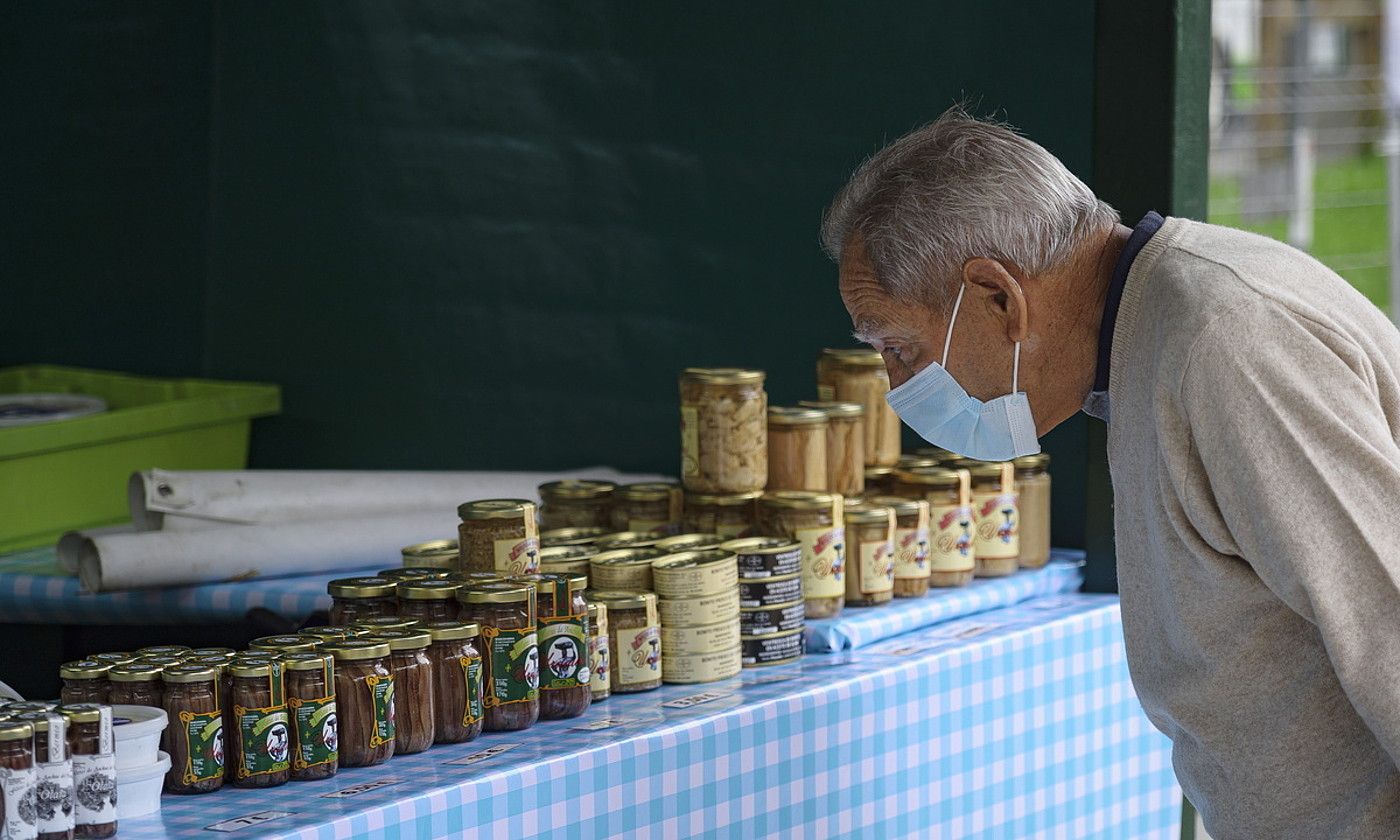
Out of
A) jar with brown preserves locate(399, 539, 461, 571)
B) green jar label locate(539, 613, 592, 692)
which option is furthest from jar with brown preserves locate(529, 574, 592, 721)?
jar with brown preserves locate(399, 539, 461, 571)

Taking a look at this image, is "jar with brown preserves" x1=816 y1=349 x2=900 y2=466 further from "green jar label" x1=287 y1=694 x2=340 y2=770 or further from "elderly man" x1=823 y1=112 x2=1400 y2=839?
"green jar label" x1=287 y1=694 x2=340 y2=770

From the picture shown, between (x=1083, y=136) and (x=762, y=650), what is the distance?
1413 mm

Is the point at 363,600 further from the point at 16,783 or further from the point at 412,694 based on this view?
the point at 16,783

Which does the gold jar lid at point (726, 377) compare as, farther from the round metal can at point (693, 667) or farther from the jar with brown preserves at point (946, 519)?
the round metal can at point (693, 667)

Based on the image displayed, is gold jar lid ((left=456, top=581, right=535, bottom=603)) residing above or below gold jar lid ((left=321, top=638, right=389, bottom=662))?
above

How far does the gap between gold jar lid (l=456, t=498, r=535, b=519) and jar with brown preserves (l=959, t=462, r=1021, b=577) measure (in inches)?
45.3

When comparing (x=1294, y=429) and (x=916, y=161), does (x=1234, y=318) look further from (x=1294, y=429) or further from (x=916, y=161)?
(x=916, y=161)

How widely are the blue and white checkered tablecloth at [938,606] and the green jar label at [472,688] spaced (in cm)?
80

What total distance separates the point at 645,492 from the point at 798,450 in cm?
31

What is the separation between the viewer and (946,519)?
11.9 feet

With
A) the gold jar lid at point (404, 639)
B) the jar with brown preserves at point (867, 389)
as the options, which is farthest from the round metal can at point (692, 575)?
the jar with brown preserves at point (867, 389)

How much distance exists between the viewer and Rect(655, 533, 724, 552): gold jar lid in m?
3.17

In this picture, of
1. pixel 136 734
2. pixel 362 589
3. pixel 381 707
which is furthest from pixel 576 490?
pixel 136 734

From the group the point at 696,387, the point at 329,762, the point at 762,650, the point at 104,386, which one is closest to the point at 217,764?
the point at 329,762
